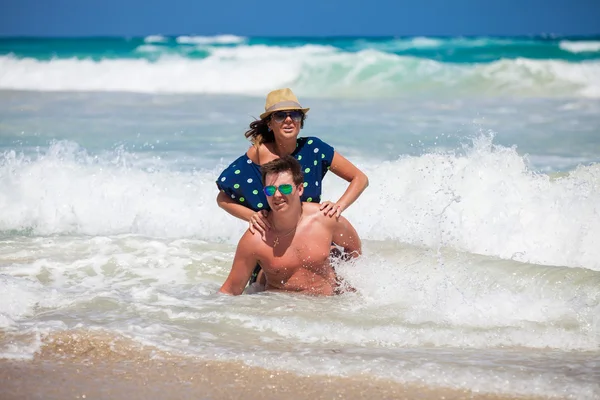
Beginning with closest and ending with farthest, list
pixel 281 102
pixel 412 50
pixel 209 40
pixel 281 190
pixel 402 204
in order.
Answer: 1. pixel 281 190
2. pixel 281 102
3. pixel 402 204
4. pixel 412 50
5. pixel 209 40

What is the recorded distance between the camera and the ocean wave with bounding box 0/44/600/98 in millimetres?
20453

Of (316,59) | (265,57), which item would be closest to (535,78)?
(316,59)

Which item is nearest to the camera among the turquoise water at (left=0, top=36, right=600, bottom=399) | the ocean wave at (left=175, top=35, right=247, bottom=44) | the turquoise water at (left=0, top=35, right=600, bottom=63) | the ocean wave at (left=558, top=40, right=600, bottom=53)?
the turquoise water at (left=0, top=36, right=600, bottom=399)

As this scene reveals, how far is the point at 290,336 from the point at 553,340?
135 cm

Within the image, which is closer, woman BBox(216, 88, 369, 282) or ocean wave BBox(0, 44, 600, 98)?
woman BBox(216, 88, 369, 282)

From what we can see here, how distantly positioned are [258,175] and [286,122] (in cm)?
37

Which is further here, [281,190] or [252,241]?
[252,241]

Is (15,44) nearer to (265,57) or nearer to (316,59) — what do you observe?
(265,57)

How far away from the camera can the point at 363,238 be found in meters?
7.82

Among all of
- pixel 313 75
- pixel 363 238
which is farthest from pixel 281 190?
pixel 313 75

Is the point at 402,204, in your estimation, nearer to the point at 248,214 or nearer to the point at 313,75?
the point at 248,214

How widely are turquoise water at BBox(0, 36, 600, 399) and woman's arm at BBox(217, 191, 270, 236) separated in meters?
0.44

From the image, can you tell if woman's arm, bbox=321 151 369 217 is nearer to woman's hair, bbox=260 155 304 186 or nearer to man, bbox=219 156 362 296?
man, bbox=219 156 362 296

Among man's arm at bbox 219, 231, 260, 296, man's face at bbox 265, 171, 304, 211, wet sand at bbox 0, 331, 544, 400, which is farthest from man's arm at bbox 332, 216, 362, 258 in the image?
wet sand at bbox 0, 331, 544, 400
